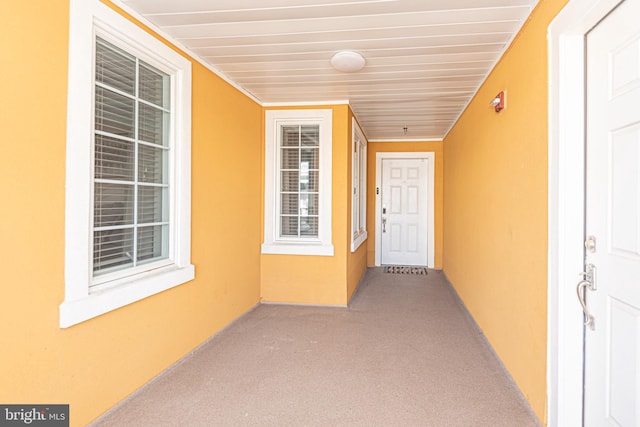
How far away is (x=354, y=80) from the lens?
10.2 ft

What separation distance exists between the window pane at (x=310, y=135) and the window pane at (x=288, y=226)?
861 mm

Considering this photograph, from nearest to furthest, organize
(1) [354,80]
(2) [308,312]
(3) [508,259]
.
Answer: (3) [508,259], (1) [354,80], (2) [308,312]

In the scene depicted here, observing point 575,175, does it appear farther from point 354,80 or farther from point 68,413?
point 68,413

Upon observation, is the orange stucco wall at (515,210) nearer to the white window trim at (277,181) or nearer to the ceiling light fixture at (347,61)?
the ceiling light fixture at (347,61)

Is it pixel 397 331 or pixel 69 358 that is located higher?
pixel 69 358

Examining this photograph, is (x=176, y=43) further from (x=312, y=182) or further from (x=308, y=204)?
(x=308, y=204)

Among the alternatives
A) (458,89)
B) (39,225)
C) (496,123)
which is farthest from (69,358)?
(458,89)

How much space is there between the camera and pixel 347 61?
8.60 feet

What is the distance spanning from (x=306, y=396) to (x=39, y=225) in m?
1.64

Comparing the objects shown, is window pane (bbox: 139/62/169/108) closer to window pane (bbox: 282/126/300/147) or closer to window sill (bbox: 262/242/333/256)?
window pane (bbox: 282/126/300/147)

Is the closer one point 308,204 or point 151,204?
point 151,204

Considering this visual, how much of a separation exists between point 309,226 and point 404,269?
256 centimetres

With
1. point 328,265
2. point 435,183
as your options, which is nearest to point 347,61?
point 328,265

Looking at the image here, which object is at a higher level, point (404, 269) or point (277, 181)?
point (277, 181)
